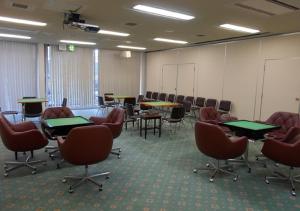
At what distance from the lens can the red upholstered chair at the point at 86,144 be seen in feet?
9.89

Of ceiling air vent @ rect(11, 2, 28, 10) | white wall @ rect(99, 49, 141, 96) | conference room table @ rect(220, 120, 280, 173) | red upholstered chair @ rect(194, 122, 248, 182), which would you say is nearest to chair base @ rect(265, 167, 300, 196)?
conference room table @ rect(220, 120, 280, 173)

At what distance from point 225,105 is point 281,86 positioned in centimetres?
181

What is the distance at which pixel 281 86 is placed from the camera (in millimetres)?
6559

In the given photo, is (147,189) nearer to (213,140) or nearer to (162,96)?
(213,140)

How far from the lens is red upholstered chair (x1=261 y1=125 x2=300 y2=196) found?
3.24 meters

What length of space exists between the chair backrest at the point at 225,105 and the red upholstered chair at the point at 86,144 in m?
5.48

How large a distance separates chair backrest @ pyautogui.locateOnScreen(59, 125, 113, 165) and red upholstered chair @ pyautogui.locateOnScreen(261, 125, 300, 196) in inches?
95.2

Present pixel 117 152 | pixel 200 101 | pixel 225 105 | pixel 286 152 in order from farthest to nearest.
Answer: pixel 200 101, pixel 225 105, pixel 117 152, pixel 286 152

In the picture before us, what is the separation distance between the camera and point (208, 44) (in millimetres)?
8695

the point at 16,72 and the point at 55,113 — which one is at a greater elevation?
the point at 16,72

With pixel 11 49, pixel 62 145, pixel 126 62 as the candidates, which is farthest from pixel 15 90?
pixel 62 145

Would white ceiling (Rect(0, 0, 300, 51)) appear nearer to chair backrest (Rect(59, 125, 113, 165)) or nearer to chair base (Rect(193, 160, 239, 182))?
chair backrest (Rect(59, 125, 113, 165))

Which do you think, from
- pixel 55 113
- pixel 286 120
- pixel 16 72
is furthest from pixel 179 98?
pixel 16 72

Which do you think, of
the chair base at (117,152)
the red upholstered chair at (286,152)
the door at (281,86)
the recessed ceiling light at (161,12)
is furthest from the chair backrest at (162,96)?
the red upholstered chair at (286,152)
